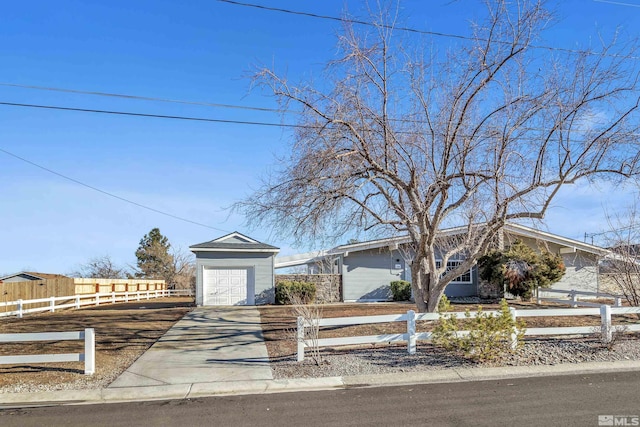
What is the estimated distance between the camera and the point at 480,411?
21.3 feet

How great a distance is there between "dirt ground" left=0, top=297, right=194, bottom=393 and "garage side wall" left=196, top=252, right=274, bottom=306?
5.56 m

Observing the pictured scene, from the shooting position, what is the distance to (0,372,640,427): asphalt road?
6.21 metres

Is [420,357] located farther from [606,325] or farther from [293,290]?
[293,290]

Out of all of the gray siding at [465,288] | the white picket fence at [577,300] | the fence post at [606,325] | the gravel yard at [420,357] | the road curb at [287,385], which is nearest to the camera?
the road curb at [287,385]

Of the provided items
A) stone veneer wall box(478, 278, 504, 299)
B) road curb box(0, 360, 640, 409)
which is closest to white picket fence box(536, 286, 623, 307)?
stone veneer wall box(478, 278, 504, 299)

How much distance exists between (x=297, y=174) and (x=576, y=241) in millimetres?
19904

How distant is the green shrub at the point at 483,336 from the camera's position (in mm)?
9328

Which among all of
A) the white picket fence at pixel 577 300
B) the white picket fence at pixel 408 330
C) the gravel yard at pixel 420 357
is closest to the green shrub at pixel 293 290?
the white picket fence at pixel 577 300

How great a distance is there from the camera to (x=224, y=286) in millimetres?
24016

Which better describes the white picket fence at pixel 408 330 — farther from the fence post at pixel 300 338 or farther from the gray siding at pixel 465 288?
the gray siding at pixel 465 288

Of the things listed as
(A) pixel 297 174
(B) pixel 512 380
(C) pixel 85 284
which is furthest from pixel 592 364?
(C) pixel 85 284

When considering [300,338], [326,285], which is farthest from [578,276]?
[300,338]

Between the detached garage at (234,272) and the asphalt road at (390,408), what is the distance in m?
16.6

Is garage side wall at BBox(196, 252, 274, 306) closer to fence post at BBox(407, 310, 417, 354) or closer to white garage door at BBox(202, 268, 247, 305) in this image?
white garage door at BBox(202, 268, 247, 305)
